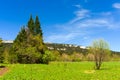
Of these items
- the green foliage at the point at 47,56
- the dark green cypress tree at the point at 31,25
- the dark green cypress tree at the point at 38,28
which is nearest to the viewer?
the green foliage at the point at 47,56

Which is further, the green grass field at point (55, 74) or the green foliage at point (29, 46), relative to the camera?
the green foliage at point (29, 46)

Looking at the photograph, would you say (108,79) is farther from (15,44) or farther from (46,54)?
(15,44)

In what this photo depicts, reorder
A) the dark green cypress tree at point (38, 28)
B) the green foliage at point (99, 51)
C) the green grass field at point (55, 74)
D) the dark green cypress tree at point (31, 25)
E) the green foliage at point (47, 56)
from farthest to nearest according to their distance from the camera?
1. the dark green cypress tree at point (38, 28)
2. the dark green cypress tree at point (31, 25)
3. the green foliage at point (47, 56)
4. the green foliage at point (99, 51)
5. the green grass field at point (55, 74)

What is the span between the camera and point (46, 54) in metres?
96.3

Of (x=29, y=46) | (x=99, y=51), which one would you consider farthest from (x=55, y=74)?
(x=29, y=46)

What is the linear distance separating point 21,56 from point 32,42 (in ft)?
21.8

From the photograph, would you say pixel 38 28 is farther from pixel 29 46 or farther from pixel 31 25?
pixel 29 46

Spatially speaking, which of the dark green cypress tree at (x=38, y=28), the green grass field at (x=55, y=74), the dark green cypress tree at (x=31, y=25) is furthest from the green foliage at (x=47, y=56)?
the green grass field at (x=55, y=74)

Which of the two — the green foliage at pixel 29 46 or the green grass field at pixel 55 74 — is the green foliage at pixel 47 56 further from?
the green grass field at pixel 55 74

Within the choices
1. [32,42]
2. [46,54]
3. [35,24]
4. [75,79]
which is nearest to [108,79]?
[75,79]

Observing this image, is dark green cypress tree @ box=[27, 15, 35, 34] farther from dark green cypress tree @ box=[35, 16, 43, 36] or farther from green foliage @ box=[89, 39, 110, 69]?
green foliage @ box=[89, 39, 110, 69]

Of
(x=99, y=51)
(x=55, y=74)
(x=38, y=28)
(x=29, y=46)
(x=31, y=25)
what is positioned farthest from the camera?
(x=38, y=28)

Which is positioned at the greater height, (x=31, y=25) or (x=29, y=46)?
(x=31, y=25)

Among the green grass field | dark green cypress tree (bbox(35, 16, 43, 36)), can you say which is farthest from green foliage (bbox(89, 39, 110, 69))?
dark green cypress tree (bbox(35, 16, 43, 36))
